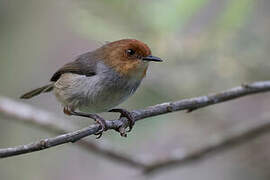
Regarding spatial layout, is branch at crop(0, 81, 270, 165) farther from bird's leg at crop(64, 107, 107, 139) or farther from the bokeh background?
the bokeh background

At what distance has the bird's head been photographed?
407 centimetres

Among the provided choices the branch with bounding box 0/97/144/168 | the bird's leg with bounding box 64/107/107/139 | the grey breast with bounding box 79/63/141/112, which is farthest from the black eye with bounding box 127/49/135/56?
the branch with bounding box 0/97/144/168

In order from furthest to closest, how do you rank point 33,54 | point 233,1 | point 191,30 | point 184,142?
point 33,54 < point 184,142 < point 191,30 < point 233,1

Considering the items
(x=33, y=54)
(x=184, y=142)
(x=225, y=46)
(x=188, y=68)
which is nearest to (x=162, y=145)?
(x=184, y=142)

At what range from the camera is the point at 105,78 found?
13.1ft

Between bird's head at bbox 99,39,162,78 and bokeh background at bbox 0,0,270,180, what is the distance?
97 cm

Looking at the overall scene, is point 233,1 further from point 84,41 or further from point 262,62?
point 84,41

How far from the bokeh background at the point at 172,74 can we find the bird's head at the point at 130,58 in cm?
97

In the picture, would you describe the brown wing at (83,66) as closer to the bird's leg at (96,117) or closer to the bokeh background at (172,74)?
the bird's leg at (96,117)

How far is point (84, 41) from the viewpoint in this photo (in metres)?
7.80

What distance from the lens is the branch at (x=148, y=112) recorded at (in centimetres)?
276

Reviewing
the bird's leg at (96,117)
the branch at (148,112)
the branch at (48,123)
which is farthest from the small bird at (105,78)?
the branch at (48,123)

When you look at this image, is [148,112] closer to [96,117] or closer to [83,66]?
[96,117]

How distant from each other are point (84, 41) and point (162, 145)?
7.56ft
